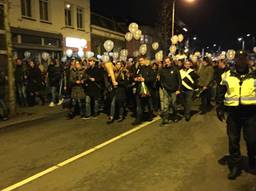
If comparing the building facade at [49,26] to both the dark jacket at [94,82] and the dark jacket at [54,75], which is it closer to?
the dark jacket at [54,75]

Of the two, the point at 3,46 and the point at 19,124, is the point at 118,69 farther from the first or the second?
the point at 3,46

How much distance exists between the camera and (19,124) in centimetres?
1115

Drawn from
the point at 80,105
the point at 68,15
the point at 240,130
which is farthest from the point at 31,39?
the point at 240,130

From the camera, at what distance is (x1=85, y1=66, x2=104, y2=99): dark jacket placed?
37.8ft

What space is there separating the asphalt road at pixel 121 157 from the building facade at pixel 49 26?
11.3 m

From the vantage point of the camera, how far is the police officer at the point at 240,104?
19.0ft

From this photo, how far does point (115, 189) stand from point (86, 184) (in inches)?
19.2

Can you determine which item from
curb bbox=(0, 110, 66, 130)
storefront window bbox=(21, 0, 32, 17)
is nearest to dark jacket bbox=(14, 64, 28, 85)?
curb bbox=(0, 110, 66, 130)

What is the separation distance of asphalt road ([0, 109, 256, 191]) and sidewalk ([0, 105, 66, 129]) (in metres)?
0.87

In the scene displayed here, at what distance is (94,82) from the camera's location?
11.5 metres

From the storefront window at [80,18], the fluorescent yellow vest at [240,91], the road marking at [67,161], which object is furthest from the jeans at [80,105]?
the storefront window at [80,18]

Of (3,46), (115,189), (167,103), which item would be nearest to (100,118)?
(167,103)

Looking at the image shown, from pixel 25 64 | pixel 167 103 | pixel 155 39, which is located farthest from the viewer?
pixel 155 39

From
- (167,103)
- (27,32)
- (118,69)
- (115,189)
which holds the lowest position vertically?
(115,189)
